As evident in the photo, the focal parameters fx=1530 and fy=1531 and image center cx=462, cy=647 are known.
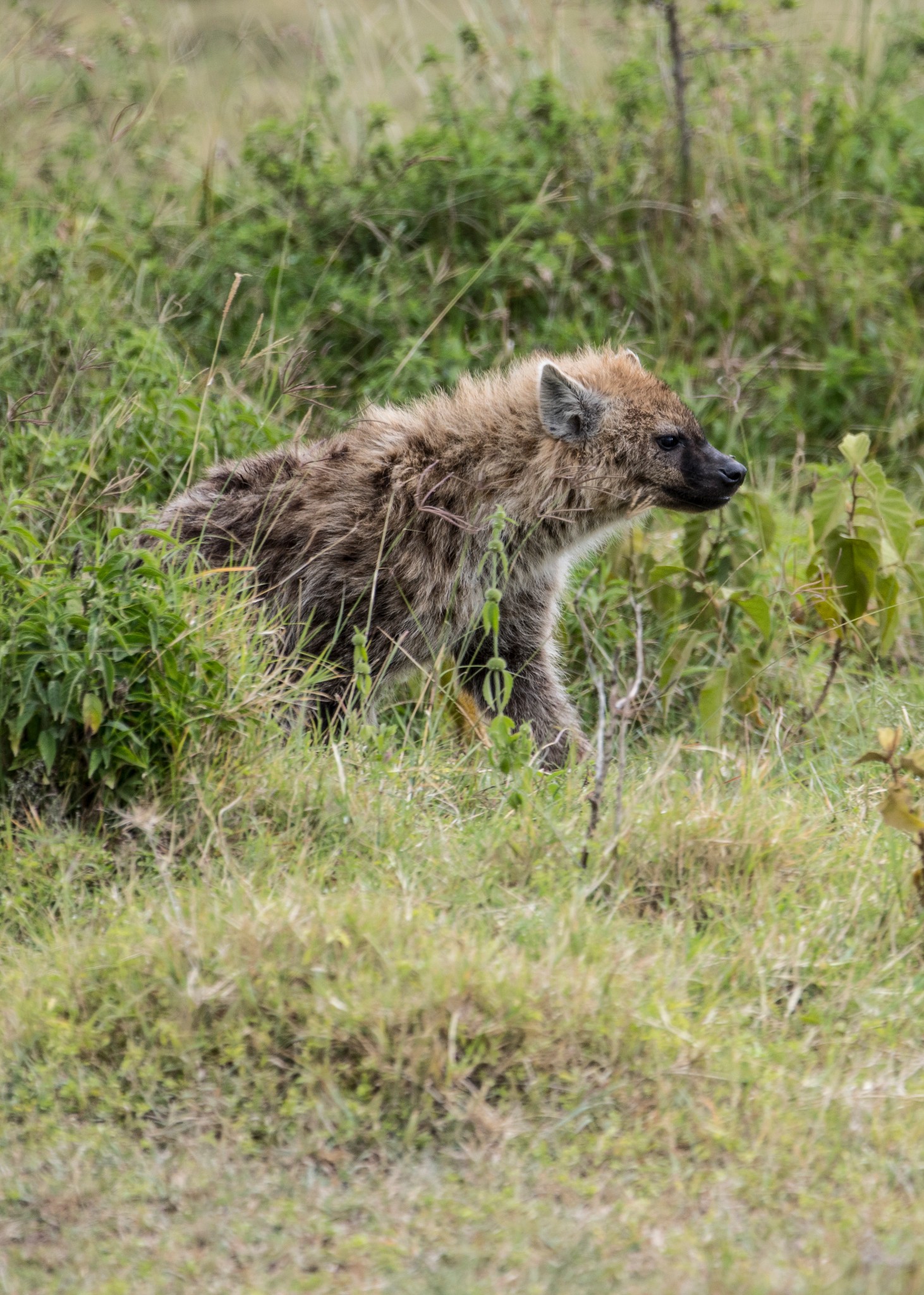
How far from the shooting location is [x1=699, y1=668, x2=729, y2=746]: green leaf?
4227 millimetres

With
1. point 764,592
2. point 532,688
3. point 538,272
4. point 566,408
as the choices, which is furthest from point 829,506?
point 538,272

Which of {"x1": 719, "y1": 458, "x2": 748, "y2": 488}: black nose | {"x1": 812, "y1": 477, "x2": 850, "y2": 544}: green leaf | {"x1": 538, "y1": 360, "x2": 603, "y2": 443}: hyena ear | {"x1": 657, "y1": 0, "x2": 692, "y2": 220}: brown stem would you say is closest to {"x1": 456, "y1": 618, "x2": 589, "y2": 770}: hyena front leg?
{"x1": 538, "y1": 360, "x2": 603, "y2": 443}: hyena ear

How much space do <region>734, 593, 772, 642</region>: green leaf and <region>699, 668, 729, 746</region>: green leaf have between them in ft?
0.58

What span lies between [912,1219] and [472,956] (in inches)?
33.7

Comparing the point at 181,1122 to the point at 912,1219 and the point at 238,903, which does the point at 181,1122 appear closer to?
the point at 238,903

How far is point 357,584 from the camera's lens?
13.9ft

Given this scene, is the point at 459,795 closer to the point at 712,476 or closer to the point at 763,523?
the point at 712,476

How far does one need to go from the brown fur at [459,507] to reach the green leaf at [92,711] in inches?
32.6

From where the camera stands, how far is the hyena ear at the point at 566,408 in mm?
4391

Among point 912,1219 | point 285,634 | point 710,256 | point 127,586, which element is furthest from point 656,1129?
point 710,256

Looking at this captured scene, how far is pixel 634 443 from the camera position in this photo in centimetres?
454

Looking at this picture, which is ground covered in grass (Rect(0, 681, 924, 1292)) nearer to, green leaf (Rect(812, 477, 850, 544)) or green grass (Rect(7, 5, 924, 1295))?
green grass (Rect(7, 5, 924, 1295))

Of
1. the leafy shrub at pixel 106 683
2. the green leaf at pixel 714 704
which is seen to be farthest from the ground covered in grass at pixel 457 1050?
the green leaf at pixel 714 704

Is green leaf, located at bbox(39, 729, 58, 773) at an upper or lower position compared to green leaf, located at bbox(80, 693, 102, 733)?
lower
